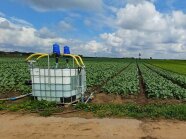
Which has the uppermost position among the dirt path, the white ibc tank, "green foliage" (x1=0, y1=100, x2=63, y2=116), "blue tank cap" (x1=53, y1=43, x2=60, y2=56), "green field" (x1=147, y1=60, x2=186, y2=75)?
"blue tank cap" (x1=53, y1=43, x2=60, y2=56)

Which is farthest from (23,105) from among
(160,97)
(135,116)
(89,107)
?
(160,97)

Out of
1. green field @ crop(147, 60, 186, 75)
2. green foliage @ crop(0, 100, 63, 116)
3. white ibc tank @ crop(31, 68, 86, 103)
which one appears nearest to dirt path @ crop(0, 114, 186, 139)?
green foliage @ crop(0, 100, 63, 116)

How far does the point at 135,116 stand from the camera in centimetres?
942

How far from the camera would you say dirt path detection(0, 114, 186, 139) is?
748 cm

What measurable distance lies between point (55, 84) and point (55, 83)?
0.12ft

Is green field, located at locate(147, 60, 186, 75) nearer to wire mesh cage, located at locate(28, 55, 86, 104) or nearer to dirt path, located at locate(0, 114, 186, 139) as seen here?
wire mesh cage, located at locate(28, 55, 86, 104)

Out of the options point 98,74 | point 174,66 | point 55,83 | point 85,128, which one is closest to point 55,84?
point 55,83

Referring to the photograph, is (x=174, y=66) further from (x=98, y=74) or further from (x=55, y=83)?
(x=55, y=83)

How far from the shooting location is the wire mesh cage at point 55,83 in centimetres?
1139

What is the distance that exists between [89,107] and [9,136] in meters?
3.57

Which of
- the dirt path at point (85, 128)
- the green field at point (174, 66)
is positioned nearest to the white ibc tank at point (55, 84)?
the dirt path at point (85, 128)

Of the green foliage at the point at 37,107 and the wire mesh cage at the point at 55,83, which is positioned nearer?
the green foliage at the point at 37,107

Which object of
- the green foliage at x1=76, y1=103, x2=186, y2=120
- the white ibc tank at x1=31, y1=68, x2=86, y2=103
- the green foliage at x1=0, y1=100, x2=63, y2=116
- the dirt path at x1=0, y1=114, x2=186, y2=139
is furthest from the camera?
the white ibc tank at x1=31, y1=68, x2=86, y2=103

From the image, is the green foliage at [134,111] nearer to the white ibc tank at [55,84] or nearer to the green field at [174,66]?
the white ibc tank at [55,84]
